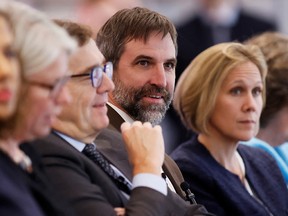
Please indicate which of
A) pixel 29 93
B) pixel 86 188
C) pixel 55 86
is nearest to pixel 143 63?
pixel 86 188

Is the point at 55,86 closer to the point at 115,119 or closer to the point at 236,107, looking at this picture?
the point at 115,119

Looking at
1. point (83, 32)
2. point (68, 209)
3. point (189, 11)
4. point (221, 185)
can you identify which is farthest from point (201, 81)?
point (189, 11)

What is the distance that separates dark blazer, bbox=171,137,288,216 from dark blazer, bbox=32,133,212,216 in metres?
1.11

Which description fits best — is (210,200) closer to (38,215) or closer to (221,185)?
(221,185)

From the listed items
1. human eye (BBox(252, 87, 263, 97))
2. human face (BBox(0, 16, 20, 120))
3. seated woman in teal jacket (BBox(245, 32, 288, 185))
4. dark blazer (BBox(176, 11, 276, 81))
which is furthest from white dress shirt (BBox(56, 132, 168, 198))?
dark blazer (BBox(176, 11, 276, 81))

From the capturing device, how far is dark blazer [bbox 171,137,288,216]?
471 centimetres

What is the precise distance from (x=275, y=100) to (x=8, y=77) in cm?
305

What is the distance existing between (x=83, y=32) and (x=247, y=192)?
63.1 inches

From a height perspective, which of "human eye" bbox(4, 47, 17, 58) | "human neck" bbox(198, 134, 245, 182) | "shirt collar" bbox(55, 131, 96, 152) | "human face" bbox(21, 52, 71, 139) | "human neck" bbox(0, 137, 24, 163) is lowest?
"human neck" bbox(198, 134, 245, 182)

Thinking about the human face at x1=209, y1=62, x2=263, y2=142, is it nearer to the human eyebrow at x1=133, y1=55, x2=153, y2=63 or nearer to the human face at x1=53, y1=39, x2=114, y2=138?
the human eyebrow at x1=133, y1=55, x2=153, y2=63

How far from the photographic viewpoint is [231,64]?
16.1ft

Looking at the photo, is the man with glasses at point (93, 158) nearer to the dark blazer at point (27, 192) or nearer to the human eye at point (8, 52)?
the dark blazer at point (27, 192)

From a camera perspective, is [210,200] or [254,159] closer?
[210,200]

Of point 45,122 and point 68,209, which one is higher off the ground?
point 45,122
